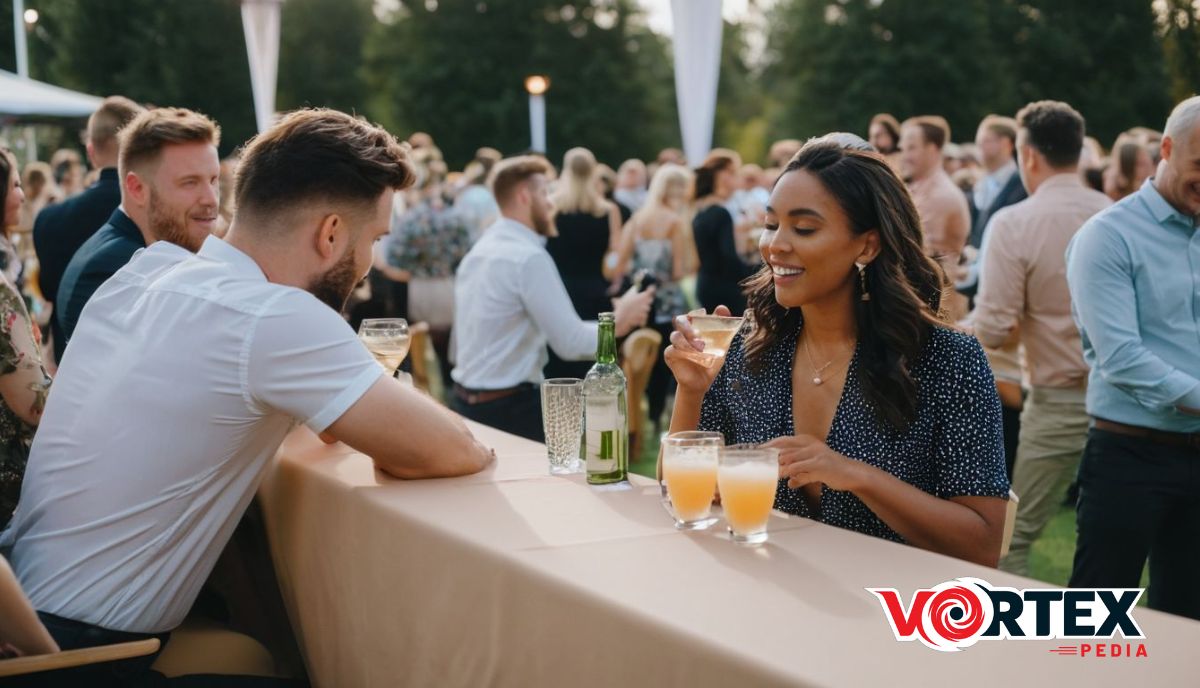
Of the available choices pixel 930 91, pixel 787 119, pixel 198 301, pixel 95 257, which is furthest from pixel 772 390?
pixel 787 119

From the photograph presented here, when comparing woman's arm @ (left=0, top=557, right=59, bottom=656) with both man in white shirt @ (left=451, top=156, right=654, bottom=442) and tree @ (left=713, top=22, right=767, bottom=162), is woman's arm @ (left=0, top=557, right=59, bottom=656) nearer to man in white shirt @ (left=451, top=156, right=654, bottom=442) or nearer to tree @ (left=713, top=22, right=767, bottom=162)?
man in white shirt @ (left=451, top=156, right=654, bottom=442)

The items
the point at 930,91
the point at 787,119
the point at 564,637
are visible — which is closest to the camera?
the point at 564,637

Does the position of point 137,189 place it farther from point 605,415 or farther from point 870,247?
point 870,247

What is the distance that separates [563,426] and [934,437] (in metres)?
0.77

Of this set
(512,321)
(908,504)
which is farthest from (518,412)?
(908,504)

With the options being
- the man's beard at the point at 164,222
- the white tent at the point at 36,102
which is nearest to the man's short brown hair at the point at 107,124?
the man's beard at the point at 164,222

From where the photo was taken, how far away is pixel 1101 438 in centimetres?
329

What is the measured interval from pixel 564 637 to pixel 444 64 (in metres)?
34.4

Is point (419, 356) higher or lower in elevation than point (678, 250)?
lower

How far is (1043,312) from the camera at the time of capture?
443 centimetres

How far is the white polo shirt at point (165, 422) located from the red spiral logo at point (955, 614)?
3.59ft

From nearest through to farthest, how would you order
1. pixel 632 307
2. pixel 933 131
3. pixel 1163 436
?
pixel 1163 436, pixel 632 307, pixel 933 131

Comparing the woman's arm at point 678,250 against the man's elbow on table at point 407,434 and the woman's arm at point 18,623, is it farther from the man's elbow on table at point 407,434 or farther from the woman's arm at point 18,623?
the woman's arm at point 18,623

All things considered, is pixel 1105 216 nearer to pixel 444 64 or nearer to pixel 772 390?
pixel 772 390
